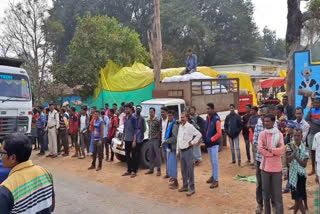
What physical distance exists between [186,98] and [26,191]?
9.02 meters

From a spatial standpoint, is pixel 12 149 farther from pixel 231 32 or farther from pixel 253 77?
pixel 231 32

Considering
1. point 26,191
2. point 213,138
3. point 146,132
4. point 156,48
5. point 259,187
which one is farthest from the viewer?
point 156,48

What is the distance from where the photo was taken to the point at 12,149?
2742 mm

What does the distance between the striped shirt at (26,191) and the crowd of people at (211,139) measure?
11.5 ft

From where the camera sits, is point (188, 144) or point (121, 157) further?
point (121, 157)

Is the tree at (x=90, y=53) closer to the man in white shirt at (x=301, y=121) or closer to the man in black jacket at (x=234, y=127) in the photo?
the man in black jacket at (x=234, y=127)

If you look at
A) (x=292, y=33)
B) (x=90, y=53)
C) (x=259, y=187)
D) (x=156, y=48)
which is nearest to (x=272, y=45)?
(x=90, y=53)

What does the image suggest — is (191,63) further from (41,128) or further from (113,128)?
(41,128)

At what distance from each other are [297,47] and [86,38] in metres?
13.0

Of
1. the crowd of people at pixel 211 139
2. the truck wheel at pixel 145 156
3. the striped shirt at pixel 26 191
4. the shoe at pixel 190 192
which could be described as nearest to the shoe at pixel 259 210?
the crowd of people at pixel 211 139

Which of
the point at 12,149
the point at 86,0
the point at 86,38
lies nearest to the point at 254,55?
the point at 86,0

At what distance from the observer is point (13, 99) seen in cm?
1045

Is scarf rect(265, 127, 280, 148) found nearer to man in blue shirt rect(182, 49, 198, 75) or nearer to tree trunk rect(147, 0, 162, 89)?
man in blue shirt rect(182, 49, 198, 75)

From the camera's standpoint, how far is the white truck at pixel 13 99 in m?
10.2
